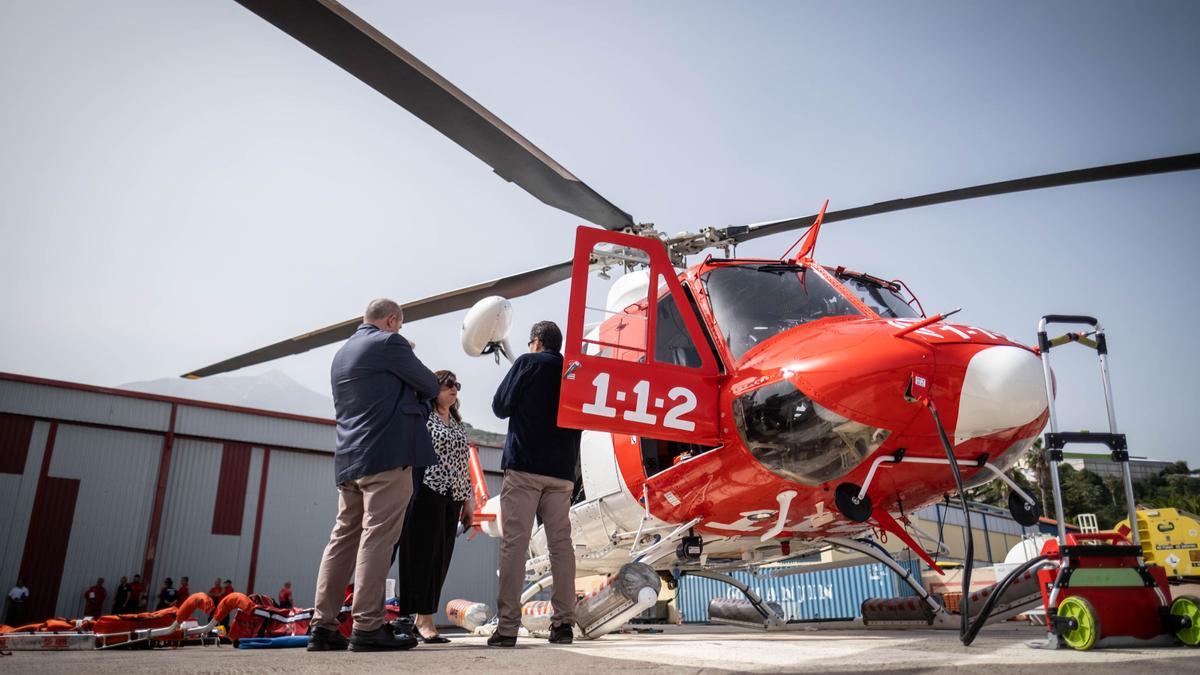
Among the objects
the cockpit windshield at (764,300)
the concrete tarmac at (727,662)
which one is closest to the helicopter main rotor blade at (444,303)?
the cockpit windshield at (764,300)

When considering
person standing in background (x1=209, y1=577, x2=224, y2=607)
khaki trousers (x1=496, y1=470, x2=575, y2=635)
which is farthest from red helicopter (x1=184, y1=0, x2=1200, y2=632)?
person standing in background (x1=209, y1=577, x2=224, y2=607)

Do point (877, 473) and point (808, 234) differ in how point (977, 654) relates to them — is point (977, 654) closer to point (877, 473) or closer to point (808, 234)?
point (877, 473)

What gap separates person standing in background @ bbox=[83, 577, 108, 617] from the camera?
63.5 feet

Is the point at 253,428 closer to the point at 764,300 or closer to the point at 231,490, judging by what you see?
the point at 231,490

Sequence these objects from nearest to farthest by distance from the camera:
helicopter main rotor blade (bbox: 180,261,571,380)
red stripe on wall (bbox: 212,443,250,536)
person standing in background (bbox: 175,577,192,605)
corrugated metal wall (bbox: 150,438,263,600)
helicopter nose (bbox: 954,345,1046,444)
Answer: helicopter nose (bbox: 954,345,1046,444) → helicopter main rotor blade (bbox: 180,261,571,380) → person standing in background (bbox: 175,577,192,605) → corrugated metal wall (bbox: 150,438,263,600) → red stripe on wall (bbox: 212,443,250,536)

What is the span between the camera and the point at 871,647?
3.76 m

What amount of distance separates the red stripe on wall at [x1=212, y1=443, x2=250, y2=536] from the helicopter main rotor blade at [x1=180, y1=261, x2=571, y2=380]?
16.8 m

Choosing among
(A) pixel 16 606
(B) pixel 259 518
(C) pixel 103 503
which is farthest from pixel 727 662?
(B) pixel 259 518

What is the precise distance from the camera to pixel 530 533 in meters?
4.59

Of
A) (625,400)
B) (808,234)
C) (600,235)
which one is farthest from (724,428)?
(808,234)

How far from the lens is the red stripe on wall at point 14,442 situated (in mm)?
19594

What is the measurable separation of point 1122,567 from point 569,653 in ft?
9.40

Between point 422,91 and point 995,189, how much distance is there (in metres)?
4.59

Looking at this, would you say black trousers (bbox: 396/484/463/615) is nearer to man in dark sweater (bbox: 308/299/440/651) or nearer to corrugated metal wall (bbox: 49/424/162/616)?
man in dark sweater (bbox: 308/299/440/651)
